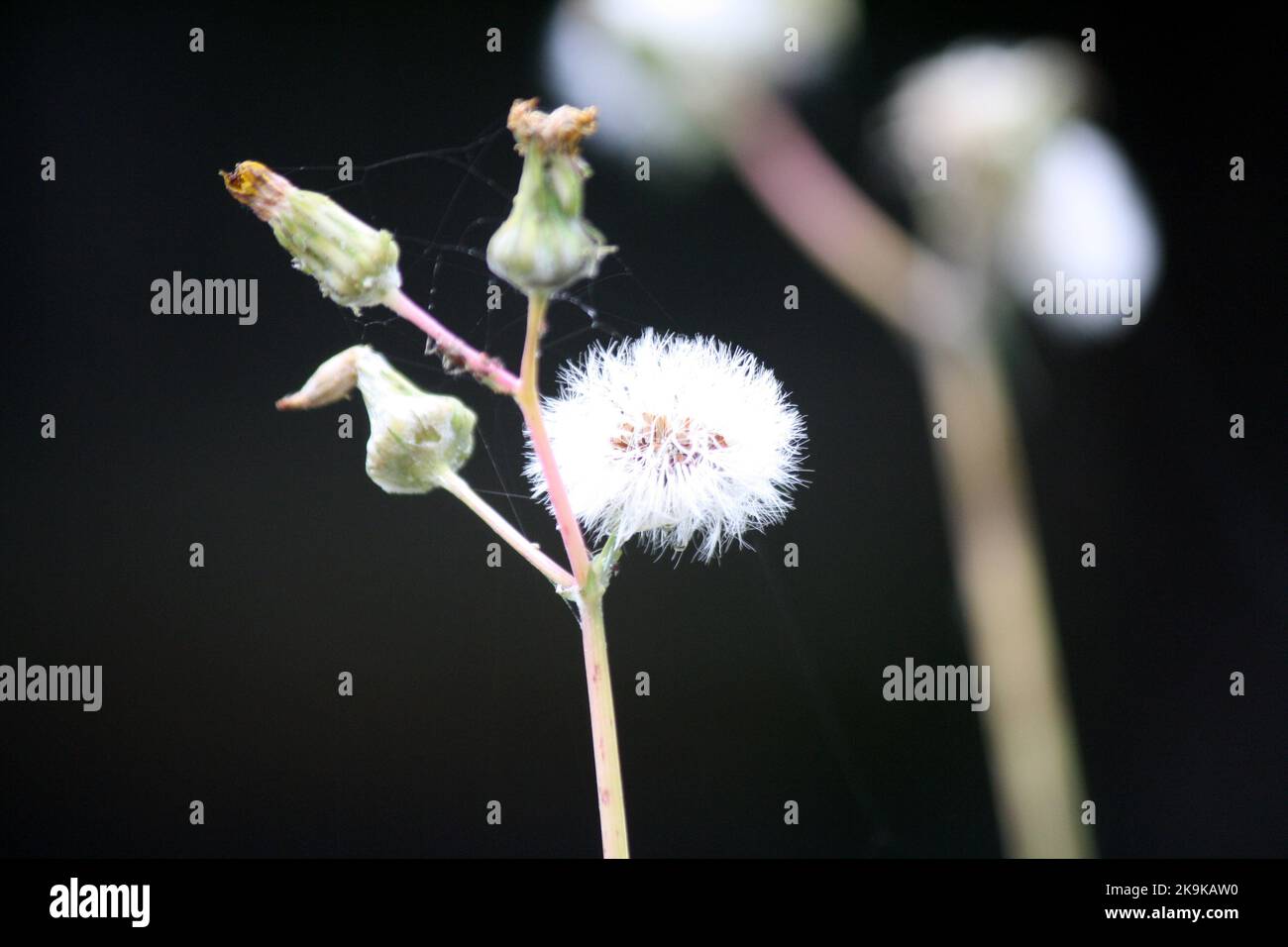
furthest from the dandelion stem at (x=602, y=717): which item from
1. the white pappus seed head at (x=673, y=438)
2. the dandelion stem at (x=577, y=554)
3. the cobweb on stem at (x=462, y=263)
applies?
the cobweb on stem at (x=462, y=263)

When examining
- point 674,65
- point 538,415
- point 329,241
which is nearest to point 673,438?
point 538,415

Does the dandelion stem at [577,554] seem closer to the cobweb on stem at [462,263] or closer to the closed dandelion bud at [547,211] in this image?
the closed dandelion bud at [547,211]

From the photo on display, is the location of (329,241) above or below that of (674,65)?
below

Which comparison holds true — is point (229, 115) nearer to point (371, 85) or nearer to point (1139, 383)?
point (371, 85)

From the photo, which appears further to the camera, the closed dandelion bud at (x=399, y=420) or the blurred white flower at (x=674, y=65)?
the blurred white flower at (x=674, y=65)

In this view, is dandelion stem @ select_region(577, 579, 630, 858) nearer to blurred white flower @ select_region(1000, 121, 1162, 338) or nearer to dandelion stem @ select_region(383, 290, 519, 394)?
dandelion stem @ select_region(383, 290, 519, 394)

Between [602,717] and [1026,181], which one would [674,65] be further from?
[602,717]
